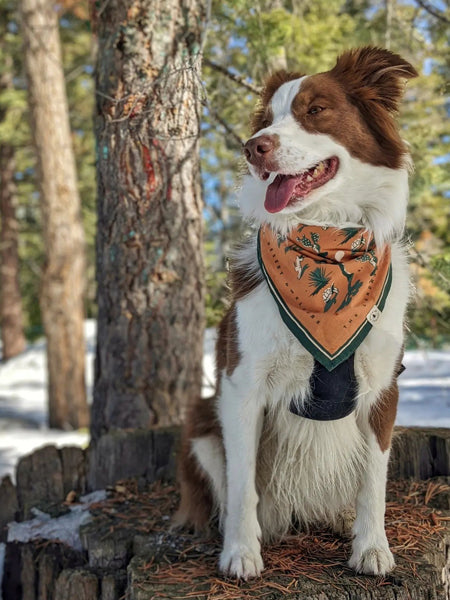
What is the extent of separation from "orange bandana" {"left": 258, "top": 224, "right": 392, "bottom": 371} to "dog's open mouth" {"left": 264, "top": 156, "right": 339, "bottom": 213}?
7.3 inches

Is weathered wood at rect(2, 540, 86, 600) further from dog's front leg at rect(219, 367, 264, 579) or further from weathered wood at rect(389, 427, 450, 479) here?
weathered wood at rect(389, 427, 450, 479)

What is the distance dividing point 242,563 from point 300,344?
2.79ft

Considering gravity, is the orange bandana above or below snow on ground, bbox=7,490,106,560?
above

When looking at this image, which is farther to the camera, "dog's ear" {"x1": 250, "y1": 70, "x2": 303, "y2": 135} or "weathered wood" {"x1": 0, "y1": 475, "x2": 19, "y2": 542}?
"weathered wood" {"x1": 0, "y1": 475, "x2": 19, "y2": 542}

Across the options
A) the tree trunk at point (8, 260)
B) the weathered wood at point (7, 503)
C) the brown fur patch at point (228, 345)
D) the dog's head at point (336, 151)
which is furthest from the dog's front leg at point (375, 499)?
the tree trunk at point (8, 260)

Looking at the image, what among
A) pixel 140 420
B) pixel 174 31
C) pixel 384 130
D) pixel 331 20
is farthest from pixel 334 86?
pixel 331 20

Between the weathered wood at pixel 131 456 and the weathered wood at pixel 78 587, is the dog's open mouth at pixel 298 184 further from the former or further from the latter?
the weathered wood at pixel 131 456

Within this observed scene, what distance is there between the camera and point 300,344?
2316 millimetres

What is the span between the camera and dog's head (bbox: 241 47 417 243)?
222 centimetres

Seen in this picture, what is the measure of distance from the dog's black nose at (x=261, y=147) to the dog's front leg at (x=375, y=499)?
1.06 metres

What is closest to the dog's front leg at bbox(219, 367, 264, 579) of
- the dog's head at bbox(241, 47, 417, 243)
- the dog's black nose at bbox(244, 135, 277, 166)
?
the dog's head at bbox(241, 47, 417, 243)

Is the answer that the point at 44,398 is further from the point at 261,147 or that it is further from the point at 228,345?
the point at 261,147

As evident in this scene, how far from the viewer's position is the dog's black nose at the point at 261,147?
2.15m

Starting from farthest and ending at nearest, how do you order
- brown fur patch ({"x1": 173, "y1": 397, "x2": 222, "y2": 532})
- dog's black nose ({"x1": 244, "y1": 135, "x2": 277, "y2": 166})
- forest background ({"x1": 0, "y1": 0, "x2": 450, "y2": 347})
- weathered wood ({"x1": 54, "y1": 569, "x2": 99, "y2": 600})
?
forest background ({"x1": 0, "y1": 0, "x2": 450, "y2": 347})
brown fur patch ({"x1": 173, "y1": 397, "x2": 222, "y2": 532})
weathered wood ({"x1": 54, "y1": 569, "x2": 99, "y2": 600})
dog's black nose ({"x1": 244, "y1": 135, "x2": 277, "y2": 166})
